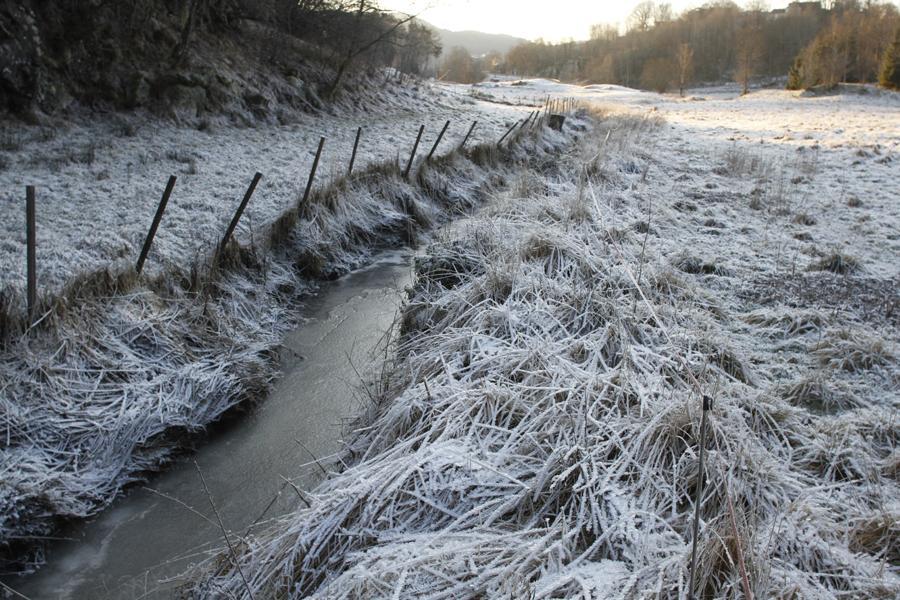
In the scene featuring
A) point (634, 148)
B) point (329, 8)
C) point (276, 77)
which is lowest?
point (634, 148)

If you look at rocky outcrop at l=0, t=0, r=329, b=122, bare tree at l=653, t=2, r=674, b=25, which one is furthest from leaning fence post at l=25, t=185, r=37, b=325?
bare tree at l=653, t=2, r=674, b=25

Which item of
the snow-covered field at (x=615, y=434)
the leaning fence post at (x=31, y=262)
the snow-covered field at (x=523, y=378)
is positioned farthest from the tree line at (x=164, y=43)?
the snow-covered field at (x=615, y=434)

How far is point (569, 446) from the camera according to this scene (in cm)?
316

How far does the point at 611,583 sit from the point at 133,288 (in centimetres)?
465

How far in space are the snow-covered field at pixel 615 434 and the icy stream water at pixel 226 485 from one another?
543 millimetres

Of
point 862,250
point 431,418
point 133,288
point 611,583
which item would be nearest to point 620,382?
Answer: point 431,418

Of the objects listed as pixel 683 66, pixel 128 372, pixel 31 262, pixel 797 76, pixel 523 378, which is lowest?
pixel 128 372

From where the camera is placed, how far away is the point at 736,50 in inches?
2783

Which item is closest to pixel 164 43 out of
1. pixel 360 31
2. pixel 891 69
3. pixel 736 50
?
pixel 360 31

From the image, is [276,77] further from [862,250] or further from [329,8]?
[862,250]

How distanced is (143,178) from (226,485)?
597 centimetres

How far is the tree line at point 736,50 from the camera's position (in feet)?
157

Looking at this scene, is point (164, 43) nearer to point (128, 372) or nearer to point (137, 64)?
point (137, 64)

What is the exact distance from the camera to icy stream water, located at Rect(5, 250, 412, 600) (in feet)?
11.3
